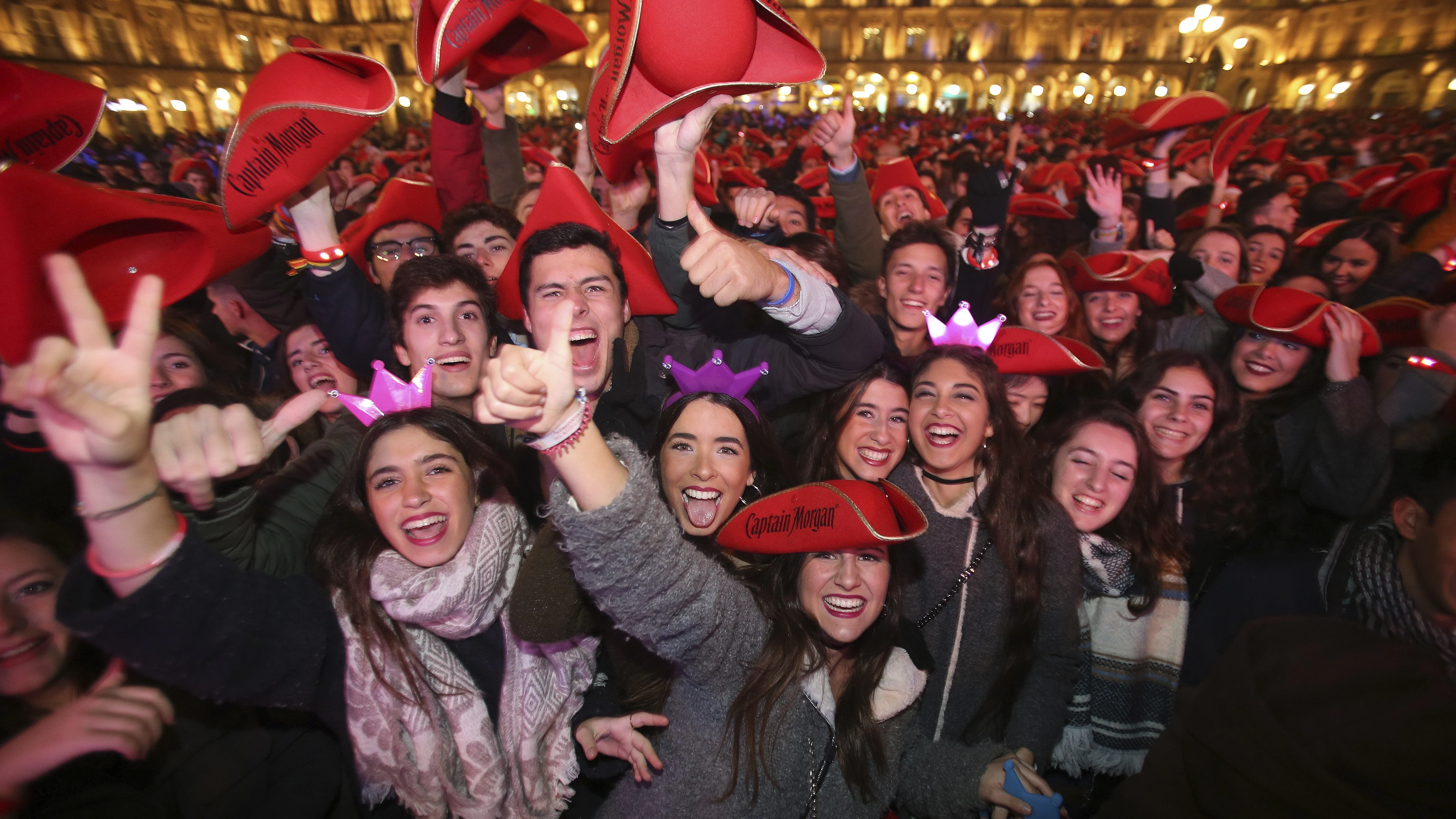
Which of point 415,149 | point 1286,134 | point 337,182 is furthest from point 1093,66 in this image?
point 337,182

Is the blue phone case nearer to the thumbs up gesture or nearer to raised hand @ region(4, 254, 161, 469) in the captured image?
the thumbs up gesture

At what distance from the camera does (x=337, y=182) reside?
7016mm

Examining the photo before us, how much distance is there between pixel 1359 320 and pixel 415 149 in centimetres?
1437

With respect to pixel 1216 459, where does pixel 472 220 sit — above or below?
above

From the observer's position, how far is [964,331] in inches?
93.9

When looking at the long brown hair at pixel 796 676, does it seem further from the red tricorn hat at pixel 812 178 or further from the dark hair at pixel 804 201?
the red tricorn hat at pixel 812 178

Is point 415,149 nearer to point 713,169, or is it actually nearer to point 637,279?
point 713,169

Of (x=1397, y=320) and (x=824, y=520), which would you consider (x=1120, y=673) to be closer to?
(x=824, y=520)

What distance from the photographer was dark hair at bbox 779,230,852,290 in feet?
10.4

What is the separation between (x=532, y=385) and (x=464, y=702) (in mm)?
1324

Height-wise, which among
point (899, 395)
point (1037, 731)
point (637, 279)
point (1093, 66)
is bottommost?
point (1037, 731)

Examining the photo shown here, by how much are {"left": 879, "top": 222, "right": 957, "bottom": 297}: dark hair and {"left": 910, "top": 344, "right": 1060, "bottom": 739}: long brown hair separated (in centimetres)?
103

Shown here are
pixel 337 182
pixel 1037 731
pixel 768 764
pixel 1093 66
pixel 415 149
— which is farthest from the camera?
pixel 1093 66

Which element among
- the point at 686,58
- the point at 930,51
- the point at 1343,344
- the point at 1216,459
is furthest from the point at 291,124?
the point at 930,51
